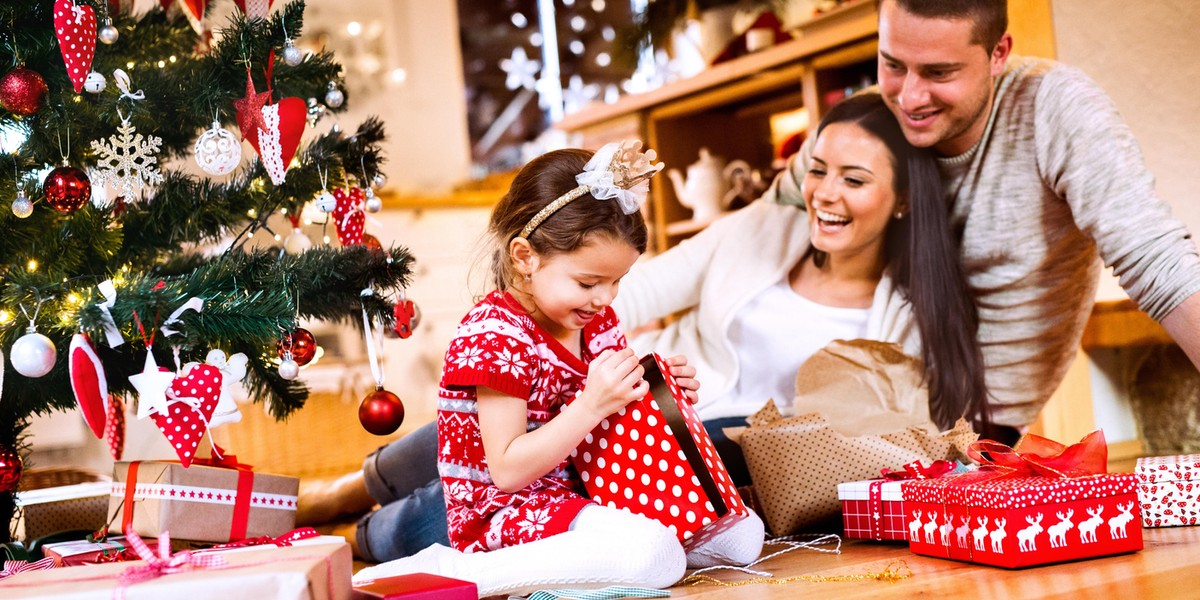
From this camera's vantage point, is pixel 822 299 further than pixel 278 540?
Yes

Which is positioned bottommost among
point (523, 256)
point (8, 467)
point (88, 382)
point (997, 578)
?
point (997, 578)

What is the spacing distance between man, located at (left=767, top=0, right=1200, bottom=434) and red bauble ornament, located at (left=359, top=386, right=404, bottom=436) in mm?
960

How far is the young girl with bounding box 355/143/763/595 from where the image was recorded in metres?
1.22

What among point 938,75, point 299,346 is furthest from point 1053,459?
point 299,346

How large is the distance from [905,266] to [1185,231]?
0.44m

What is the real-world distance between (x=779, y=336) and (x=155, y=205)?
1.06 m

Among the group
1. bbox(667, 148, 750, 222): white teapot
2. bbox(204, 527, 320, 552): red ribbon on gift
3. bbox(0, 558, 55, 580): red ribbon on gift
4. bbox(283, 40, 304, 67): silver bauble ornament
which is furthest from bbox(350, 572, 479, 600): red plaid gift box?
bbox(667, 148, 750, 222): white teapot

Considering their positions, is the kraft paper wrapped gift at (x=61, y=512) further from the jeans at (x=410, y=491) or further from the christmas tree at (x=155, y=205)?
the jeans at (x=410, y=491)

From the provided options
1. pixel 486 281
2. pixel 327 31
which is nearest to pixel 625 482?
pixel 486 281

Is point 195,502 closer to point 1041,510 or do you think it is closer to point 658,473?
point 658,473

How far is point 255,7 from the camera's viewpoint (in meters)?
1.48

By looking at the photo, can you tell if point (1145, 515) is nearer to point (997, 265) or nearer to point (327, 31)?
point (997, 265)

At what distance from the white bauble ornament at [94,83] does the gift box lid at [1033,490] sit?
44.9 inches

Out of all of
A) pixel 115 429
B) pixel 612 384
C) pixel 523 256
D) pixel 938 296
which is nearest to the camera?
pixel 612 384
